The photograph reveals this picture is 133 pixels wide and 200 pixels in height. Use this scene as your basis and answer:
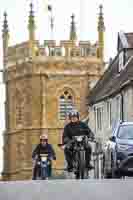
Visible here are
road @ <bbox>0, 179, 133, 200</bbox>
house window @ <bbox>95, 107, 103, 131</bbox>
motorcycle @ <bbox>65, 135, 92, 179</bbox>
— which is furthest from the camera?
house window @ <bbox>95, 107, 103, 131</bbox>

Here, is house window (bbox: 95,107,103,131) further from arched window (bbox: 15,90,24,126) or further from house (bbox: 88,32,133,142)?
arched window (bbox: 15,90,24,126)

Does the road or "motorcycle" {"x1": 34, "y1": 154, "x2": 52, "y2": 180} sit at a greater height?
"motorcycle" {"x1": 34, "y1": 154, "x2": 52, "y2": 180}

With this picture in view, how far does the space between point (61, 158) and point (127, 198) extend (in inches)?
2909

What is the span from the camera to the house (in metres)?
46.7

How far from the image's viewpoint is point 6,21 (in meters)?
101

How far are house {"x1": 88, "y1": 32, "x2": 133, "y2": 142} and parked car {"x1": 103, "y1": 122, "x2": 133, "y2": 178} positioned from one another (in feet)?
57.6

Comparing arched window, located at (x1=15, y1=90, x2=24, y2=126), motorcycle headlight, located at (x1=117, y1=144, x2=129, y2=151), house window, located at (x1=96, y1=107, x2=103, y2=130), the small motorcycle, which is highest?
arched window, located at (x1=15, y1=90, x2=24, y2=126)

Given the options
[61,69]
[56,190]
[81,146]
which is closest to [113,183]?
[56,190]

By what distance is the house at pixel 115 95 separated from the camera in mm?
46719

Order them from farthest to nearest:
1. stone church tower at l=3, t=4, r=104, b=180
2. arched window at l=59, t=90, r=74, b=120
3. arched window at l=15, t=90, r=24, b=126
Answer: arched window at l=15, t=90, r=24, b=126, arched window at l=59, t=90, r=74, b=120, stone church tower at l=3, t=4, r=104, b=180

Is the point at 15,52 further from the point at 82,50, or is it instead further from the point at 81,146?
the point at 81,146

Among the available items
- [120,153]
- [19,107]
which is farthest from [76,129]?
[19,107]

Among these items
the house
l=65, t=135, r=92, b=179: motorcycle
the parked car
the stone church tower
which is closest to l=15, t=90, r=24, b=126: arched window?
the stone church tower

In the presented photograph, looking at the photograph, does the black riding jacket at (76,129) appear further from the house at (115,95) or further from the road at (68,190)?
the house at (115,95)
